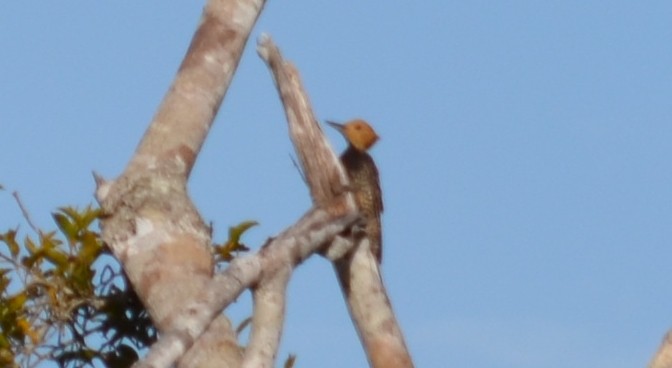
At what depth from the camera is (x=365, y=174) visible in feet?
30.3

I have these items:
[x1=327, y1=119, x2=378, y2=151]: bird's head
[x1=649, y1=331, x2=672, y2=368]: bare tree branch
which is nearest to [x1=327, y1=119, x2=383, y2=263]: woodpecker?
[x1=327, y1=119, x2=378, y2=151]: bird's head

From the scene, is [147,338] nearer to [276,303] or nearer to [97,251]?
[97,251]

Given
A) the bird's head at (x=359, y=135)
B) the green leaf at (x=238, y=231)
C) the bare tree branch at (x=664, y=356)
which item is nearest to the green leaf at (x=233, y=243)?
the green leaf at (x=238, y=231)

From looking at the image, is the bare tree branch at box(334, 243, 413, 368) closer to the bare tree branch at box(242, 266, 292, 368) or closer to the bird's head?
the bare tree branch at box(242, 266, 292, 368)

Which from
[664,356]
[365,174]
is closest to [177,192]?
[664,356]

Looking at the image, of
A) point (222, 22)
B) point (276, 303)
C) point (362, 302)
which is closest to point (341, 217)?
point (362, 302)

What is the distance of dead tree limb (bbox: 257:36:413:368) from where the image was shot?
696cm

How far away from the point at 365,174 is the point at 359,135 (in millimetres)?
875

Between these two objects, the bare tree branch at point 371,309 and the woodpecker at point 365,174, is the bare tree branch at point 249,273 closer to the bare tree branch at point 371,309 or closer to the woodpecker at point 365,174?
the bare tree branch at point 371,309

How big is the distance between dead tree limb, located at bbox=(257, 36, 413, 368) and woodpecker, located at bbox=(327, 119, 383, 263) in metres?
0.24

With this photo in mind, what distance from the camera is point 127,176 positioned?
6512 millimetres

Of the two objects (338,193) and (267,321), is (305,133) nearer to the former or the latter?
(338,193)

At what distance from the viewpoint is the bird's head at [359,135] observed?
10055 mm

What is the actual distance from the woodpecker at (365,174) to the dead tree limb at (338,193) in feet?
0.78
